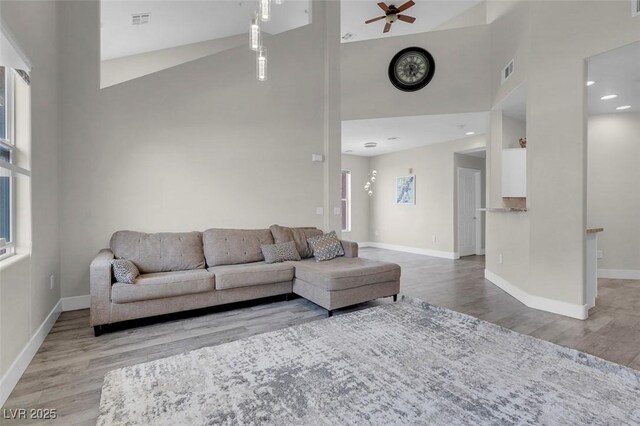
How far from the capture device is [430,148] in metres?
7.27

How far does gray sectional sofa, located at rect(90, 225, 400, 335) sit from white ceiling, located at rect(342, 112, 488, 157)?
2704 millimetres

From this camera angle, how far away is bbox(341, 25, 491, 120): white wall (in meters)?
4.72

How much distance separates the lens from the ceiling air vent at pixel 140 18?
4229mm

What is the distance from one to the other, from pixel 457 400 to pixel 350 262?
2042 mm

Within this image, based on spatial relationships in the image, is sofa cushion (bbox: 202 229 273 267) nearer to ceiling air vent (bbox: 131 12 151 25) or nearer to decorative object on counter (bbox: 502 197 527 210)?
ceiling air vent (bbox: 131 12 151 25)

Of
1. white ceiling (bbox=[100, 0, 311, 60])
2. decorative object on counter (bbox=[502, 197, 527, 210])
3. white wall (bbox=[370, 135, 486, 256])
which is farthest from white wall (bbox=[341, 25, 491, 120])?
white wall (bbox=[370, 135, 486, 256])

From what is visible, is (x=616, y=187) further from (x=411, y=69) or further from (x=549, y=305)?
(x=411, y=69)

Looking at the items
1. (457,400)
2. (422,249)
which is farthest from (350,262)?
(422,249)

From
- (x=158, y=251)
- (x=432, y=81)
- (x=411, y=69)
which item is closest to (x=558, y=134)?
(x=432, y=81)

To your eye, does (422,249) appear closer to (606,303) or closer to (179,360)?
(606,303)

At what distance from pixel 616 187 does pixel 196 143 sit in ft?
21.2

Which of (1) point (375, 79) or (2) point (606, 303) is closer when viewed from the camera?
(2) point (606, 303)

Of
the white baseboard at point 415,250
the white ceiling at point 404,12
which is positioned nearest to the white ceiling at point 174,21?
the white ceiling at point 404,12

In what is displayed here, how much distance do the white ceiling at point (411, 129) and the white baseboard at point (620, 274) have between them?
119 inches
